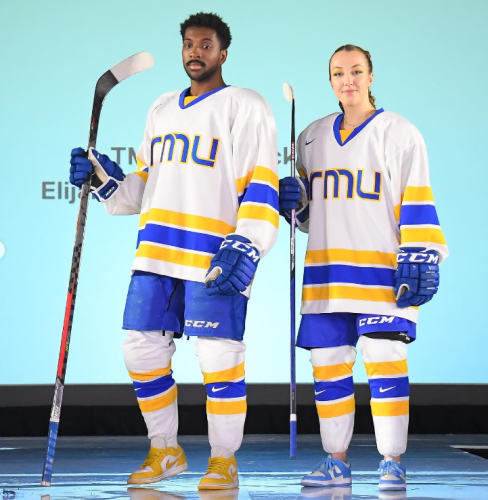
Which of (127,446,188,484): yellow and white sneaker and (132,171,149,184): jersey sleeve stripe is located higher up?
(132,171,149,184): jersey sleeve stripe

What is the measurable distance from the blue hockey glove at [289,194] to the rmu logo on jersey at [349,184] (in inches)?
4.3

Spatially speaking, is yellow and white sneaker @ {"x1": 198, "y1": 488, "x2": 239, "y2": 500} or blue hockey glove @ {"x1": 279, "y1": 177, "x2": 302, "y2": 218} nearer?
yellow and white sneaker @ {"x1": 198, "y1": 488, "x2": 239, "y2": 500}

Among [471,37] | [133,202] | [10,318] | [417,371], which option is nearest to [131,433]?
[10,318]

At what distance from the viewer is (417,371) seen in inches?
168

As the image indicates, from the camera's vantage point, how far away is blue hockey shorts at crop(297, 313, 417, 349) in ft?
9.23

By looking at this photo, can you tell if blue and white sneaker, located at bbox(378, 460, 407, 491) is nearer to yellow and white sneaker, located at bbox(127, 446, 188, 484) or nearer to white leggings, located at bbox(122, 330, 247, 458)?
white leggings, located at bbox(122, 330, 247, 458)

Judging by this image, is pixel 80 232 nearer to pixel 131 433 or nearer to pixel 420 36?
pixel 131 433

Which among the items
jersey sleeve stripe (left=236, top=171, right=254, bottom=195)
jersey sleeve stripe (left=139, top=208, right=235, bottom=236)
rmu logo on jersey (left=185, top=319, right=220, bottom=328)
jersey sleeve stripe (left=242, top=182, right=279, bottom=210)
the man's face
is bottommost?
rmu logo on jersey (left=185, top=319, right=220, bottom=328)

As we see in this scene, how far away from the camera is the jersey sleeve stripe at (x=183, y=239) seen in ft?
9.00

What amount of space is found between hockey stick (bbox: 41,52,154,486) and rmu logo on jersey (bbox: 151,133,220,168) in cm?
25

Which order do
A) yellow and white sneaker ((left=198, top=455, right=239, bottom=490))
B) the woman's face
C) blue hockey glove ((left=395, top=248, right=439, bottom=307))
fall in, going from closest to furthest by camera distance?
yellow and white sneaker ((left=198, top=455, right=239, bottom=490)) < blue hockey glove ((left=395, top=248, right=439, bottom=307)) < the woman's face

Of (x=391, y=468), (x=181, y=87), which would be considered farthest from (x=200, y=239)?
(x=181, y=87)

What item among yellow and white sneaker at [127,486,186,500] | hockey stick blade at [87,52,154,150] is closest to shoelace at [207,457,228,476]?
yellow and white sneaker at [127,486,186,500]

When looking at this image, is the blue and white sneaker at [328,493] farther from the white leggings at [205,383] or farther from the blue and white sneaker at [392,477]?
the white leggings at [205,383]
